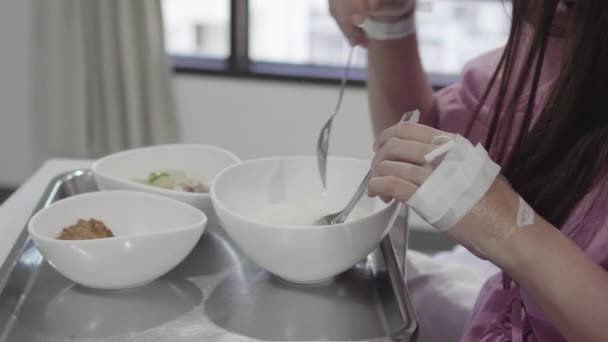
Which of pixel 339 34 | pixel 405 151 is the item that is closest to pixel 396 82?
pixel 405 151

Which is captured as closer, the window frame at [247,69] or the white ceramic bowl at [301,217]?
the white ceramic bowl at [301,217]

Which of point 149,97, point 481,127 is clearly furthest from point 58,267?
point 149,97

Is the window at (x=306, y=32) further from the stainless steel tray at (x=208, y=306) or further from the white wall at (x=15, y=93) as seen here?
the stainless steel tray at (x=208, y=306)

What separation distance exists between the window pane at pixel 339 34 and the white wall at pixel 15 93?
0.72 metres

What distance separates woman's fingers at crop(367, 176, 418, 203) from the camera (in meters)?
0.62

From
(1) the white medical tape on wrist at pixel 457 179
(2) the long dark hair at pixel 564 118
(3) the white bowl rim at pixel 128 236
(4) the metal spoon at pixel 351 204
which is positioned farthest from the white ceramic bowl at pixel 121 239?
(2) the long dark hair at pixel 564 118

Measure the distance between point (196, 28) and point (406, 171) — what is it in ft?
6.01

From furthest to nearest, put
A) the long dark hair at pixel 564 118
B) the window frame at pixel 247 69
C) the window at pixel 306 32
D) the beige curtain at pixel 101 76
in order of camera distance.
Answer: the window at pixel 306 32 → the window frame at pixel 247 69 → the beige curtain at pixel 101 76 → the long dark hair at pixel 564 118

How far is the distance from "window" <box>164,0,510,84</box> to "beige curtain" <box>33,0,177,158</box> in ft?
0.65

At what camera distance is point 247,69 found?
2.18 metres

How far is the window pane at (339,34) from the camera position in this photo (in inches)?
89.9

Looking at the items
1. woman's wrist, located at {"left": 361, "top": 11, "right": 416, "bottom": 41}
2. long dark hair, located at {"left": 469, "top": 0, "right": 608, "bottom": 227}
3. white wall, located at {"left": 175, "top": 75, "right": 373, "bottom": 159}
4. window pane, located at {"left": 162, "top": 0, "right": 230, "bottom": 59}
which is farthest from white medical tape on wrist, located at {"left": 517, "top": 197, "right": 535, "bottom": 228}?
window pane, located at {"left": 162, "top": 0, "right": 230, "bottom": 59}

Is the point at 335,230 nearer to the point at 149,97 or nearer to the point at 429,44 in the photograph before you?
the point at 149,97

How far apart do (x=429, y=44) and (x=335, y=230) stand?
1.76m
